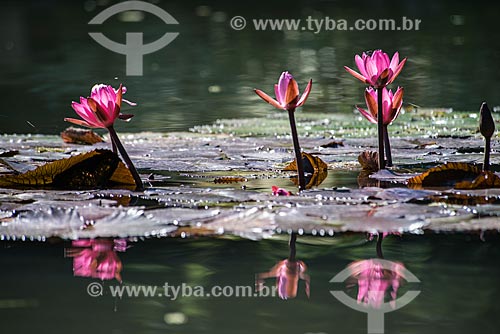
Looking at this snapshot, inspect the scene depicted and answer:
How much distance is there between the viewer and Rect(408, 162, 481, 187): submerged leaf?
1.74 m

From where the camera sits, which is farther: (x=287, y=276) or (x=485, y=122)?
(x=485, y=122)

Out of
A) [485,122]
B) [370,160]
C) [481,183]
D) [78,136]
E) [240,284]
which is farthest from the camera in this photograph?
[78,136]

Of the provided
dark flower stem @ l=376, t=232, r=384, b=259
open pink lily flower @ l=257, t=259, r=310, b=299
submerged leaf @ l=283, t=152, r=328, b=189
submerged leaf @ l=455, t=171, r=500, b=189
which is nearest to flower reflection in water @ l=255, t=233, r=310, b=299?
open pink lily flower @ l=257, t=259, r=310, b=299

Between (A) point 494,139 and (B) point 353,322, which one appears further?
(A) point 494,139

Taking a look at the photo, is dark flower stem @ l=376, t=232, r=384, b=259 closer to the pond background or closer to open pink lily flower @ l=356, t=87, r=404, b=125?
open pink lily flower @ l=356, t=87, r=404, b=125

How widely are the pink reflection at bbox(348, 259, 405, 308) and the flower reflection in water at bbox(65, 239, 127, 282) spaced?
34 centimetres

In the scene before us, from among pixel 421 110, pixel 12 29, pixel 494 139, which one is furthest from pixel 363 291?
pixel 12 29

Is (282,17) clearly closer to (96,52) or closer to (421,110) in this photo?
(96,52)

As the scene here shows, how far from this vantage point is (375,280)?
1279mm

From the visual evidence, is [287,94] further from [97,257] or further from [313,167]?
[97,257]

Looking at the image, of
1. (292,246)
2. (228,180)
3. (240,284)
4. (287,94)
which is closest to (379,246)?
(292,246)

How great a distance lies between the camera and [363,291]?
1.23 m

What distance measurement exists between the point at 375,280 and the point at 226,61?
5.77 m

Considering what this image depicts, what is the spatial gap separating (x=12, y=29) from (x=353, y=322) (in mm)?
9940
